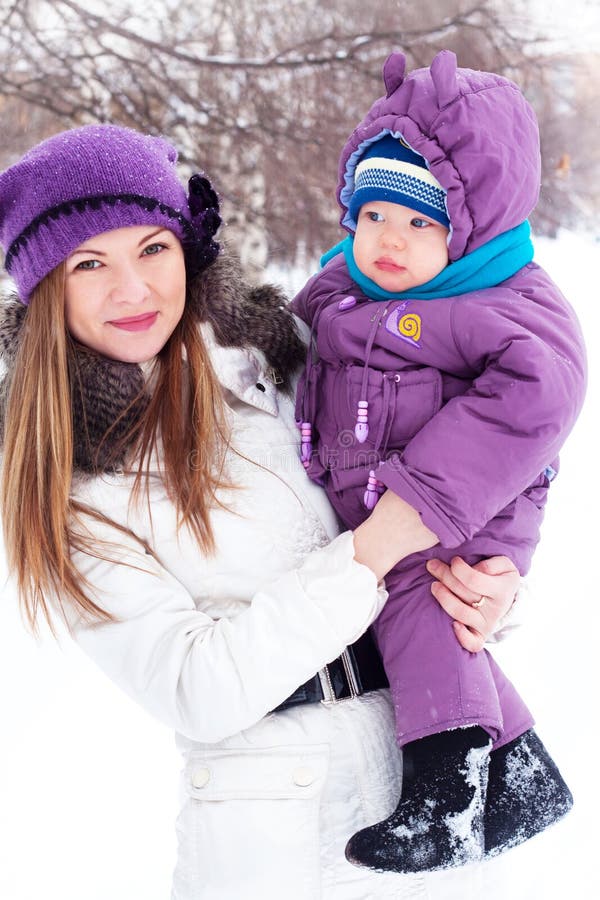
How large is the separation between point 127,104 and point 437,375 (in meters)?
1.78

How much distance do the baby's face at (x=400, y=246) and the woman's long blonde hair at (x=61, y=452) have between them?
0.31 metres

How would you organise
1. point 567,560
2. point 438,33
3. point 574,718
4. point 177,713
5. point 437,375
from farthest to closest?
1. point 567,560
2. point 438,33
3. point 574,718
4. point 437,375
5. point 177,713

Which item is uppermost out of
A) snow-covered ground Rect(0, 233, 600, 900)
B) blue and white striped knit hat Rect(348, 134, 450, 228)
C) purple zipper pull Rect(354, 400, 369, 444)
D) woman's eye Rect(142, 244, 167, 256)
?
blue and white striped knit hat Rect(348, 134, 450, 228)

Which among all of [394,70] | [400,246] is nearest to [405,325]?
[400,246]

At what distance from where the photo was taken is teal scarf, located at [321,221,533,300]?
1.23m

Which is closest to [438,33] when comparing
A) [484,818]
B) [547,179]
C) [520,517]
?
[547,179]

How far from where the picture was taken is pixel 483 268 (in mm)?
1252

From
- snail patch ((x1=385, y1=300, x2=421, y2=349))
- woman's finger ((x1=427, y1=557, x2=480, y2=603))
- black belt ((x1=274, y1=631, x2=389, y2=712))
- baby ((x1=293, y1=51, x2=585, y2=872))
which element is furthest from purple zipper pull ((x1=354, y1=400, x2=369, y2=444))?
black belt ((x1=274, y1=631, x2=389, y2=712))

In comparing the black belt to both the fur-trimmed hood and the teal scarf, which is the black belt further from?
the teal scarf

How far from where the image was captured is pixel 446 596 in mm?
1270

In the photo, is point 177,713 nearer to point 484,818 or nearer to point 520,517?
point 484,818

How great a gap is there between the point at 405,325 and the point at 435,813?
0.68 metres

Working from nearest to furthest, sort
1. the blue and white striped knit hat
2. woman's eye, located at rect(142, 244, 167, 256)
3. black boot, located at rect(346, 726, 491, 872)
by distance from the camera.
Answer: black boot, located at rect(346, 726, 491, 872) → the blue and white striped knit hat → woman's eye, located at rect(142, 244, 167, 256)

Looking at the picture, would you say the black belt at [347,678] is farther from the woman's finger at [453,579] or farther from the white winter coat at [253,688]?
the woman's finger at [453,579]
